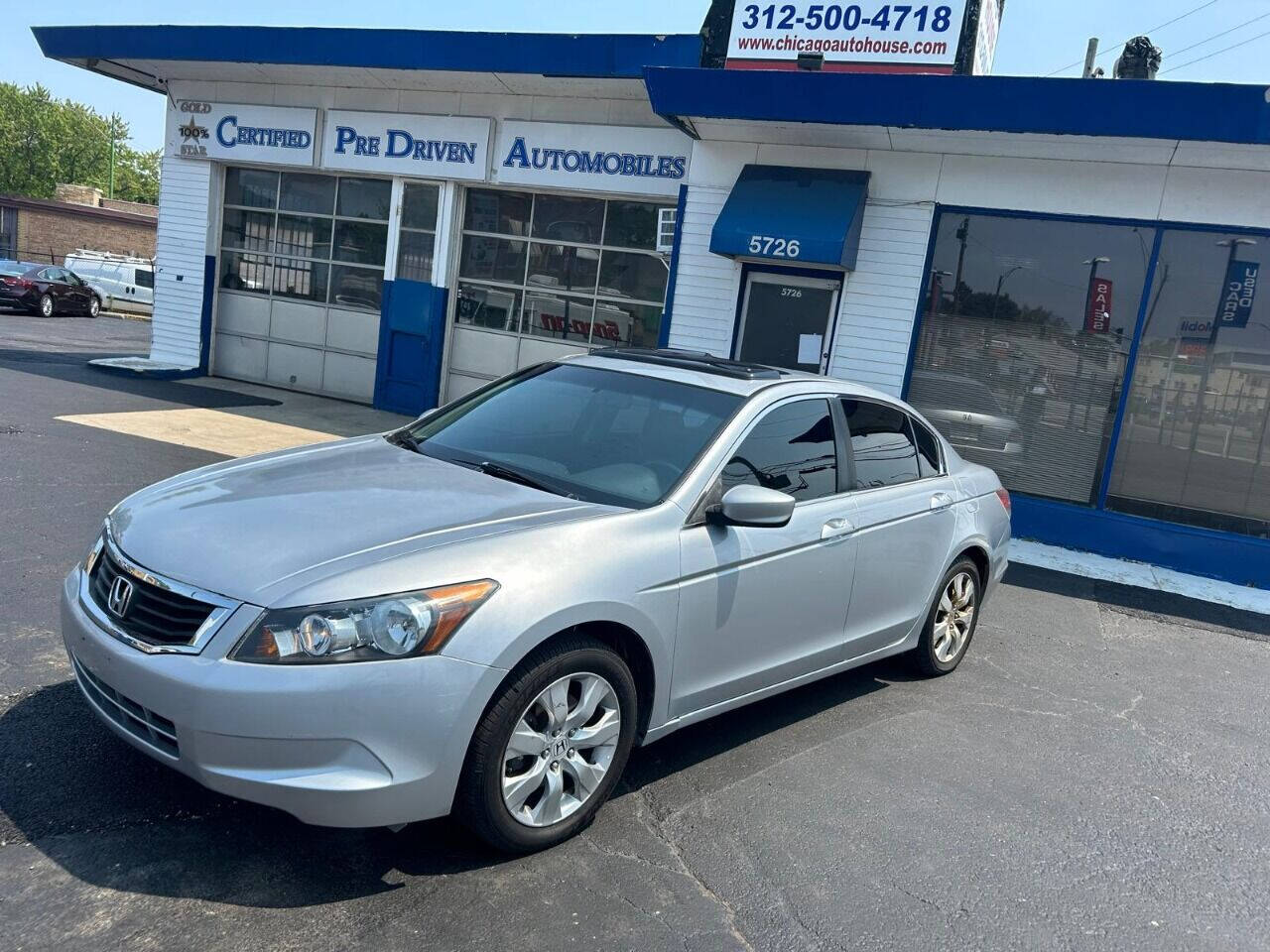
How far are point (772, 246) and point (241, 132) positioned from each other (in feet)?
28.6

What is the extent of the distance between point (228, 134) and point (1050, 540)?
40.5 ft


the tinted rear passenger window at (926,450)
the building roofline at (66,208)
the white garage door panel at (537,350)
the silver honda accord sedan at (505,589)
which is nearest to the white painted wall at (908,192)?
the white garage door panel at (537,350)

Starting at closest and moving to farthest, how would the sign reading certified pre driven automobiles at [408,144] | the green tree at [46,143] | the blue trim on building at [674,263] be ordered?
the blue trim on building at [674,263]
the sign reading certified pre driven automobiles at [408,144]
the green tree at [46,143]

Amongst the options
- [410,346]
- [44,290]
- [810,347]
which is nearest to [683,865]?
[810,347]

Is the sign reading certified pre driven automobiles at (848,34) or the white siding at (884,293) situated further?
the sign reading certified pre driven automobiles at (848,34)

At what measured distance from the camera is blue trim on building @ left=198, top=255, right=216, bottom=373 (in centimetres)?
1541

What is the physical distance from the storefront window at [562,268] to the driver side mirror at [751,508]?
9.11 meters

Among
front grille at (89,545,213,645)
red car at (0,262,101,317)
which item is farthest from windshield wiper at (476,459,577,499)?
red car at (0,262,101,317)

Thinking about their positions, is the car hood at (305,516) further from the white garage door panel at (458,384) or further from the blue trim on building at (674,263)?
the white garage door panel at (458,384)

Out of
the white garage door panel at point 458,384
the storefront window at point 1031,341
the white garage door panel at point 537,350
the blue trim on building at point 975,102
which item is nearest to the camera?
the blue trim on building at point 975,102

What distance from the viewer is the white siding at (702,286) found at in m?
11.2

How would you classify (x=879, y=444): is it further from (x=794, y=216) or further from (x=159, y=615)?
(x=794, y=216)

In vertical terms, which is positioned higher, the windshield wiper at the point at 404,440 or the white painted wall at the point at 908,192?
the white painted wall at the point at 908,192

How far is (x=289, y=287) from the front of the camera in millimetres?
15289
